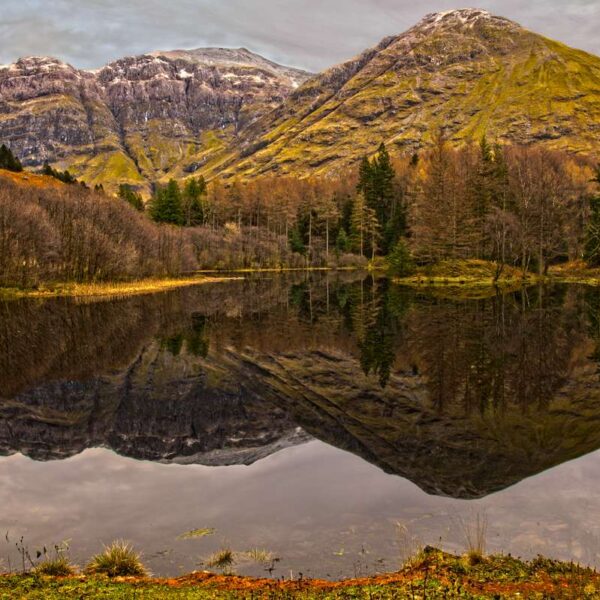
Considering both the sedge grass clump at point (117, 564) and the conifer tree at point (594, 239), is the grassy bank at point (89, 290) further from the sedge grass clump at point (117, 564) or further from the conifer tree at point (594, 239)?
the conifer tree at point (594, 239)

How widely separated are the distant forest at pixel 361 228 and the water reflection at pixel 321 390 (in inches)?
1277

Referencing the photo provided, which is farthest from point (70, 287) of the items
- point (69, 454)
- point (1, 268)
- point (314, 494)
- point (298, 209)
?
point (298, 209)

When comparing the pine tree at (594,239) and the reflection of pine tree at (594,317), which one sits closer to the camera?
the reflection of pine tree at (594,317)

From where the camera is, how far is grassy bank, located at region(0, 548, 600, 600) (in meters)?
9.12

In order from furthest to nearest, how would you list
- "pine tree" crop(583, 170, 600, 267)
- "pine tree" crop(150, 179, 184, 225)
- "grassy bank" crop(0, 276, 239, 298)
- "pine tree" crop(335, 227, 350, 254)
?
"pine tree" crop(335, 227, 350, 254) → "pine tree" crop(150, 179, 184, 225) → "pine tree" crop(583, 170, 600, 267) → "grassy bank" crop(0, 276, 239, 298)

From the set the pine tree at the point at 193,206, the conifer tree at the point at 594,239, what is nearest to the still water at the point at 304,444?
the conifer tree at the point at 594,239

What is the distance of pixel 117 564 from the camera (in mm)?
10859

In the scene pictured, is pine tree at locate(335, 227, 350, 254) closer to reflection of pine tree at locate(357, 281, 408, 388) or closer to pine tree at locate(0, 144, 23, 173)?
reflection of pine tree at locate(357, 281, 408, 388)

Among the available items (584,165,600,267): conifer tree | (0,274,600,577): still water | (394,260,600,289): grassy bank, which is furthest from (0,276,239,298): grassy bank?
(584,165,600,267): conifer tree

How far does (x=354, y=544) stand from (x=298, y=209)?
163736mm

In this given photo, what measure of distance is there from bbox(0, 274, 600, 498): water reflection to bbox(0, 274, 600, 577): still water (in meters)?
0.13

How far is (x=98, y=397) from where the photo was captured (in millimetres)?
25562

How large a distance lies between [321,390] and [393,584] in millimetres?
17096

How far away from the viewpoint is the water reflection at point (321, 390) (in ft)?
61.5
